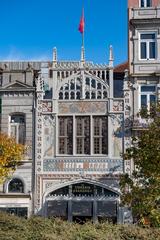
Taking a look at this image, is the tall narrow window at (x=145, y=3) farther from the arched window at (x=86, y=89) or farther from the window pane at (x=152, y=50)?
the arched window at (x=86, y=89)

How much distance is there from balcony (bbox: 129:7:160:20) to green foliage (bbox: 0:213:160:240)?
21176mm

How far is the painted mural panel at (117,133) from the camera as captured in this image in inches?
1362

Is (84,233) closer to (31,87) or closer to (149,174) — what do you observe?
(149,174)

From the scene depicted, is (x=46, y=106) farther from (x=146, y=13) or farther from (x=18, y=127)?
(x=146, y=13)

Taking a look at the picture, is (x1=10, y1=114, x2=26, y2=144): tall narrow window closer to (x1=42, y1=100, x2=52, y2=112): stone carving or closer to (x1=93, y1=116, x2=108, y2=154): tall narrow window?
(x1=42, y1=100, x2=52, y2=112): stone carving

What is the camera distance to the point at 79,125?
35.2m

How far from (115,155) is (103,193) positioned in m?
2.46

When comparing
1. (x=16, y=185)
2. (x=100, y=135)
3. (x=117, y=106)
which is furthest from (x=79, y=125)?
(x=16, y=185)

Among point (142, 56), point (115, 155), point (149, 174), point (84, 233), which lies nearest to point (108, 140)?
point (115, 155)

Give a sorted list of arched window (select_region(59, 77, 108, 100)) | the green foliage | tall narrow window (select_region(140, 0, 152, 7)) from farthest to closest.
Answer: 1. tall narrow window (select_region(140, 0, 152, 7))
2. arched window (select_region(59, 77, 108, 100))
3. the green foliage

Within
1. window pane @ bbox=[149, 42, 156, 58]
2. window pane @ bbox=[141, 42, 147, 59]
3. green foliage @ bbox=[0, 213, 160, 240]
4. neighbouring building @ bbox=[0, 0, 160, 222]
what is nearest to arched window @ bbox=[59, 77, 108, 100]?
neighbouring building @ bbox=[0, 0, 160, 222]

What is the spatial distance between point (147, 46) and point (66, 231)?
21.8m

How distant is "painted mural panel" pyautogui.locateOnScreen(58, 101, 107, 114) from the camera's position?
1384 inches

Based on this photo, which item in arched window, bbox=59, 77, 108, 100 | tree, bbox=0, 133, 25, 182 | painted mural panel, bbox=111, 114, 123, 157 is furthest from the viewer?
arched window, bbox=59, 77, 108, 100
